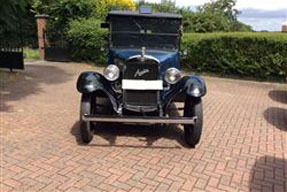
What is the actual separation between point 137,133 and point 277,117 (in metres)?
3.29

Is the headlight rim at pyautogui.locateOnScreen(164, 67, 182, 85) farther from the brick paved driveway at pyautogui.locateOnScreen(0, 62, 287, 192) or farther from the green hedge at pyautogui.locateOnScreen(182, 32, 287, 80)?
the green hedge at pyautogui.locateOnScreen(182, 32, 287, 80)

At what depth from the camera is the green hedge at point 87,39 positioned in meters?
14.5

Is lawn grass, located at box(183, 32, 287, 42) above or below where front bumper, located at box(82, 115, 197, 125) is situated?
above

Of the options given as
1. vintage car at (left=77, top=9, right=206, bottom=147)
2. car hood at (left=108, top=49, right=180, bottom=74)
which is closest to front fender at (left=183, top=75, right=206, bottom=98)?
A: vintage car at (left=77, top=9, right=206, bottom=147)

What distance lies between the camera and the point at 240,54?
11.8 metres

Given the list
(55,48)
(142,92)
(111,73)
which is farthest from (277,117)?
(55,48)

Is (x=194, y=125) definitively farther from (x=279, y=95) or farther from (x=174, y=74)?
(x=279, y=95)

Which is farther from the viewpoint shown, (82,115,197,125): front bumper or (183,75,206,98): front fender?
(183,75,206,98): front fender

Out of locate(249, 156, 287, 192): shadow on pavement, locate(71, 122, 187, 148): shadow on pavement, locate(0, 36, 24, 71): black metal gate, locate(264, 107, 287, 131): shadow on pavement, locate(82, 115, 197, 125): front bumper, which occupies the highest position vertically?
locate(0, 36, 24, 71): black metal gate

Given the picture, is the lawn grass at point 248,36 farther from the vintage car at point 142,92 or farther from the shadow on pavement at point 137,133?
the shadow on pavement at point 137,133

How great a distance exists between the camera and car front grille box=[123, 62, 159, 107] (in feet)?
16.6

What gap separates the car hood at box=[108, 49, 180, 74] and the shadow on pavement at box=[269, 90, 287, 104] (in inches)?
165

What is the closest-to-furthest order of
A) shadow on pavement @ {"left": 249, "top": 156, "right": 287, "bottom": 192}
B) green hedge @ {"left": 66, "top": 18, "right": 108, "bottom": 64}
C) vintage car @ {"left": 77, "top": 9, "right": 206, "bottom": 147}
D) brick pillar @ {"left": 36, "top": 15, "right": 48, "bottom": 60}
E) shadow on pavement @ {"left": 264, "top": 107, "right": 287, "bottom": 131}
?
shadow on pavement @ {"left": 249, "top": 156, "right": 287, "bottom": 192}
vintage car @ {"left": 77, "top": 9, "right": 206, "bottom": 147}
shadow on pavement @ {"left": 264, "top": 107, "right": 287, "bottom": 131}
green hedge @ {"left": 66, "top": 18, "right": 108, "bottom": 64}
brick pillar @ {"left": 36, "top": 15, "right": 48, "bottom": 60}

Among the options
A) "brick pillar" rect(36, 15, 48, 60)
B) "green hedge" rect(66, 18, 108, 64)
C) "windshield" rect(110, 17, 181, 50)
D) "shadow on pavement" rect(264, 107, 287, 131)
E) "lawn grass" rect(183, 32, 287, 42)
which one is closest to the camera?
"windshield" rect(110, 17, 181, 50)
